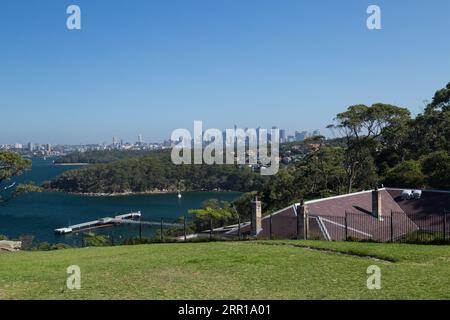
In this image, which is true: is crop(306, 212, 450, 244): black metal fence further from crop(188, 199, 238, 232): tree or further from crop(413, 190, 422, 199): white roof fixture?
crop(188, 199, 238, 232): tree

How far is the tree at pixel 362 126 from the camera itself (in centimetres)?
4162

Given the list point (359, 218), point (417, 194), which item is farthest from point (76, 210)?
point (359, 218)

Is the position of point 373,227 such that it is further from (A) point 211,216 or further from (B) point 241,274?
(A) point 211,216

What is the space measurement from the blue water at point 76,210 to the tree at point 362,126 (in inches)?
1011

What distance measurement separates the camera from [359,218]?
22125mm

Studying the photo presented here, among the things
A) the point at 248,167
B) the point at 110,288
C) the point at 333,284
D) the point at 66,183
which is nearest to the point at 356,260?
the point at 333,284

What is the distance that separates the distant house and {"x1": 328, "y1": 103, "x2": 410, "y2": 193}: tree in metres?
15.5

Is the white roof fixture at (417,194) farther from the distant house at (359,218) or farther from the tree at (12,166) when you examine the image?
the tree at (12,166)

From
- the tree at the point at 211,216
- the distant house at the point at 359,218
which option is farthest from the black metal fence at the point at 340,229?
the tree at the point at 211,216

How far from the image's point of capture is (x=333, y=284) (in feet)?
28.1

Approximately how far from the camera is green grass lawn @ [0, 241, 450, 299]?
315 inches

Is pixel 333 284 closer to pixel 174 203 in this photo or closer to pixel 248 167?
pixel 174 203
